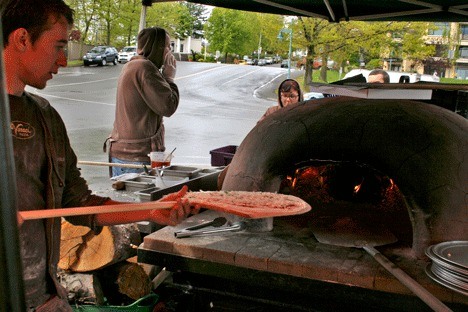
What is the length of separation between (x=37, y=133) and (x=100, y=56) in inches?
1580

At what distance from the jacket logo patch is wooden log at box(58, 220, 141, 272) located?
2.02 m

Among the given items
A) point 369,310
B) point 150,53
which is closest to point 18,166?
point 369,310

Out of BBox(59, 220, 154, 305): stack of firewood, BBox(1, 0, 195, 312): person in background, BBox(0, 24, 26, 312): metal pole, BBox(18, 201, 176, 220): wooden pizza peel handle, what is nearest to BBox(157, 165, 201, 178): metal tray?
BBox(59, 220, 154, 305): stack of firewood

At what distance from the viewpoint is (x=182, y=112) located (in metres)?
19.2

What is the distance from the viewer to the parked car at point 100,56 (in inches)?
1571

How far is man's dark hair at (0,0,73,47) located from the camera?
187 cm

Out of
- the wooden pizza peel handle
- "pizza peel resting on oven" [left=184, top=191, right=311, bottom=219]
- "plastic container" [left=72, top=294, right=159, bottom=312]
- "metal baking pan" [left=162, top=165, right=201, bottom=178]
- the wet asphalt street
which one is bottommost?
the wet asphalt street

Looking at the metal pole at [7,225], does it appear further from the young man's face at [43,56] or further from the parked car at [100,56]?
the parked car at [100,56]

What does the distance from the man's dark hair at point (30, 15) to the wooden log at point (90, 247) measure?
2208 millimetres

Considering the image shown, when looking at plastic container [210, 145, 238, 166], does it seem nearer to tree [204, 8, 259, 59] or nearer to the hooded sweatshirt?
the hooded sweatshirt

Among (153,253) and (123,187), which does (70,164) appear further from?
(123,187)

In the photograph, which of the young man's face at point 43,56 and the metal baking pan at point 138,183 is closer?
the young man's face at point 43,56

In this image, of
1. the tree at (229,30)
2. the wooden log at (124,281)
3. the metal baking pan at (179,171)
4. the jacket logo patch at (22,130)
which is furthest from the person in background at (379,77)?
the tree at (229,30)

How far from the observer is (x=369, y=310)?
120 inches
